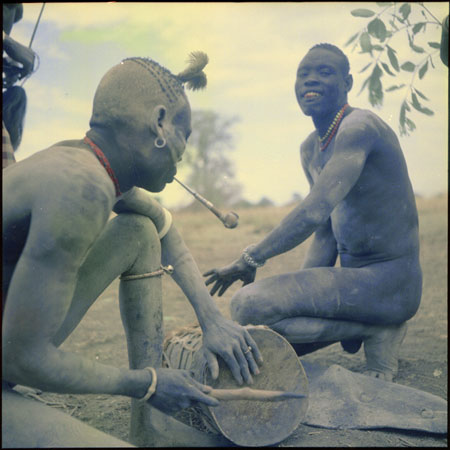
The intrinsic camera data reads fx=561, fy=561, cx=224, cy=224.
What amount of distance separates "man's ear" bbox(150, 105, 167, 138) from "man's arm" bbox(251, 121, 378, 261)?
1.26 meters

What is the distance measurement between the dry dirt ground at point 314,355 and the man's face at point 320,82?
165cm

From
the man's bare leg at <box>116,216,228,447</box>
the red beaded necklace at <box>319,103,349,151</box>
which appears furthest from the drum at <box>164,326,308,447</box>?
the red beaded necklace at <box>319,103,349,151</box>

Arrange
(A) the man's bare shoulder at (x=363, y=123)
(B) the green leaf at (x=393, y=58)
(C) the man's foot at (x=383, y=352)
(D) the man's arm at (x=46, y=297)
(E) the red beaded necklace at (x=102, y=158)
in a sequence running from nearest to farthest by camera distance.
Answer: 1. (D) the man's arm at (x=46, y=297)
2. (E) the red beaded necklace at (x=102, y=158)
3. (A) the man's bare shoulder at (x=363, y=123)
4. (C) the man's foot at (x=383, y=352)
5. (B) the green leaf at (x=393, y=58)

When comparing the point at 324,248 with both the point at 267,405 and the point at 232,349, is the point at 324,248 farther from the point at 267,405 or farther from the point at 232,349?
the point at 232,349

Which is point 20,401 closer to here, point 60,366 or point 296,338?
point 60,366

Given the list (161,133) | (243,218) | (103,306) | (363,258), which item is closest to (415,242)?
(363,258)

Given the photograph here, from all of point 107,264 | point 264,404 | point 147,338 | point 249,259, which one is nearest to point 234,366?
point 264,404

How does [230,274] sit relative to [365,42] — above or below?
below

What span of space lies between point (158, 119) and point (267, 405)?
1.27 meters

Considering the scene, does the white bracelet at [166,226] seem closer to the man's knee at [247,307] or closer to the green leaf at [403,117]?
the man's knee at [247,307]

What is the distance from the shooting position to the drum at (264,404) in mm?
2273

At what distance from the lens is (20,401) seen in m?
1.77

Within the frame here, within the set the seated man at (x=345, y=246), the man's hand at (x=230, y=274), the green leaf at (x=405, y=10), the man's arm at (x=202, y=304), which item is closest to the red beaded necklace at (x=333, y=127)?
the seated man at (x=345, y=246)

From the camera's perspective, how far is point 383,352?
327 cm
